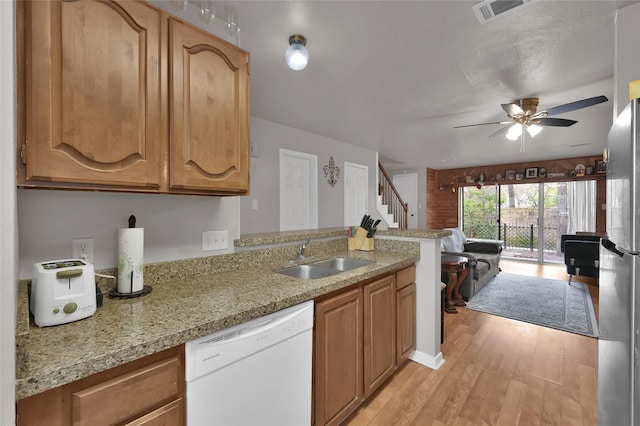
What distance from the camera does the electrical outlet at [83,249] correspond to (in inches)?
48.3

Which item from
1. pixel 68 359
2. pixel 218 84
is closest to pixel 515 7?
pixel 218 84

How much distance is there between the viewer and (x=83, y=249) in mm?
1247

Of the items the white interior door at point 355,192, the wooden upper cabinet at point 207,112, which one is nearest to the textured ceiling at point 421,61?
the wooden upper cabinet at point 207,112

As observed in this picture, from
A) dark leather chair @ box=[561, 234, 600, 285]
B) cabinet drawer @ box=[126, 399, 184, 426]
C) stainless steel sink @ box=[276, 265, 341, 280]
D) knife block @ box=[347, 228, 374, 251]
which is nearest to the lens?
cabinet drawer @ box=[126, 399, 184, 426]

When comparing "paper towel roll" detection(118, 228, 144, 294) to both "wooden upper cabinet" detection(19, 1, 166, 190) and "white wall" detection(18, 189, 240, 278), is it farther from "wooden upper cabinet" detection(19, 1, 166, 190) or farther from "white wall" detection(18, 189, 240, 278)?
"wooden upper cabinet" detection(19, 1, 166, 190)

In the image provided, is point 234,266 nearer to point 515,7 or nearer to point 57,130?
point 57,130

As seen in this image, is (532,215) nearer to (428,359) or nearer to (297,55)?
(428,359)

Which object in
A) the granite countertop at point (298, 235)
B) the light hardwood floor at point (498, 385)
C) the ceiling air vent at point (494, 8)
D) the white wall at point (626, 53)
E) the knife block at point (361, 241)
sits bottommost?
the light hardwood floor at point (498, 385)

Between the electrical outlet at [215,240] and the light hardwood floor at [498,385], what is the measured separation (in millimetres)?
1354

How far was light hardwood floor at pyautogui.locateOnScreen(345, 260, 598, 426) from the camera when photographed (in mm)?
1777

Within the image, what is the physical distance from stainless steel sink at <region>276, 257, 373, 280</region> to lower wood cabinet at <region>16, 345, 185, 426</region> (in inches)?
38.5

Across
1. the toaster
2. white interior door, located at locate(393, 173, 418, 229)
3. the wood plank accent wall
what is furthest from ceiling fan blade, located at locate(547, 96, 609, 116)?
white interior door, located at locate(393, 173, 418, 229)

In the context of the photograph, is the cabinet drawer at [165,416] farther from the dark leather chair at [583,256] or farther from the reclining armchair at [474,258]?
the dark leather chair at [583,256]

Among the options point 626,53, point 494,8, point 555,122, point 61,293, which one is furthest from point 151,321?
point 555,122
